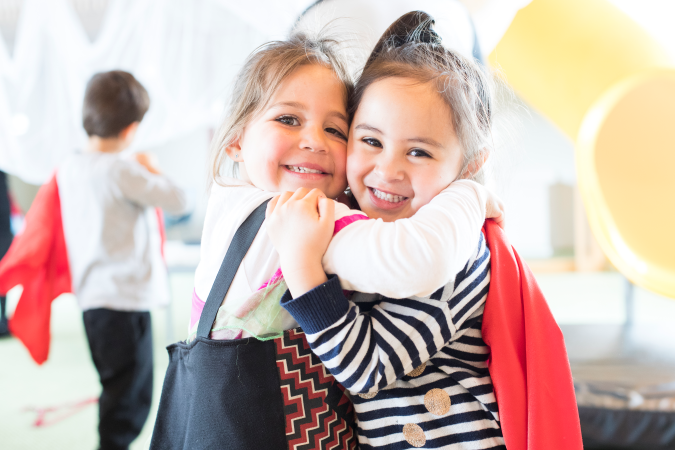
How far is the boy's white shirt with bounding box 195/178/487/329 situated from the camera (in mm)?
530

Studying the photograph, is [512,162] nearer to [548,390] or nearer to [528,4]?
[548,390]

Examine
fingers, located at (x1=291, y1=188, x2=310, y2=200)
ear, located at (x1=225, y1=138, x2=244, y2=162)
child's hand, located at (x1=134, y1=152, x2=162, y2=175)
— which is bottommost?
fingers, located at (x1=291, y1=188, x2=310, y2=200)

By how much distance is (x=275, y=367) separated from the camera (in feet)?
1.98

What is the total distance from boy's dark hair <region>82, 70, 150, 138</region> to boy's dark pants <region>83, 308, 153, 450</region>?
62 centimetres

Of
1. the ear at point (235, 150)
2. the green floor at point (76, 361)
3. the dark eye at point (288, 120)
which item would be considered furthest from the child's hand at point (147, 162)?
the dark eye at point (288, 120)

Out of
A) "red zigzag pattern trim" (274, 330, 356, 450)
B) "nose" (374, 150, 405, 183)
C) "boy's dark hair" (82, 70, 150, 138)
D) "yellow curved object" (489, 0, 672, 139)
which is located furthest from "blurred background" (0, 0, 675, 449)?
"red zigzag pattern trim" (274, 330, 356, 450)

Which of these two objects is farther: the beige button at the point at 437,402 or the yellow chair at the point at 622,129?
the yellow chair at the point at 622,129

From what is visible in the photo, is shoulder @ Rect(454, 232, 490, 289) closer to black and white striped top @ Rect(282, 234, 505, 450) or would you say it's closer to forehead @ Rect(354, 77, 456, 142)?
black and white striped top @ Rect(282, 234, 505, 450)

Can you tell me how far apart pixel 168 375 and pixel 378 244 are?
0.37 metres

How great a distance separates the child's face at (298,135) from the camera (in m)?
0.72

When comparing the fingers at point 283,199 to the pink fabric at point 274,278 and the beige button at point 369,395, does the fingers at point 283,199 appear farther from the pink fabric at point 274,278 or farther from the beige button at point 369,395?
the beige button at point 369,395

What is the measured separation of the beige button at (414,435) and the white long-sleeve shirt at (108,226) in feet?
4.14

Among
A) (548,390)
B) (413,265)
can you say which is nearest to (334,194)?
(413,265)

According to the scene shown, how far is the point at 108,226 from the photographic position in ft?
5.39
